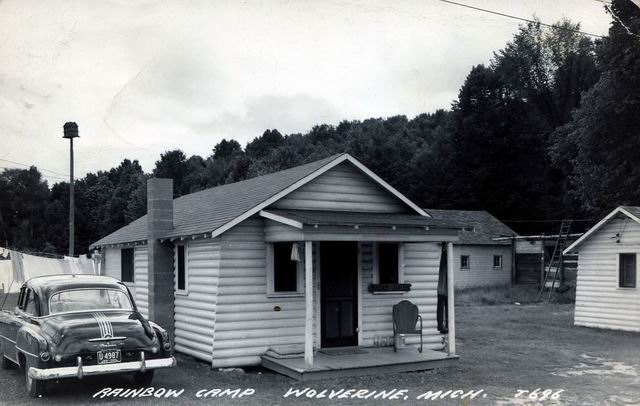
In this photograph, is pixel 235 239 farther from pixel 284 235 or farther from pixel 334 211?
pixel 334 211

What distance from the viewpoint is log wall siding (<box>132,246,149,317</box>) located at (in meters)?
18.0

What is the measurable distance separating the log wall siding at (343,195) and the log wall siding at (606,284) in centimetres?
915

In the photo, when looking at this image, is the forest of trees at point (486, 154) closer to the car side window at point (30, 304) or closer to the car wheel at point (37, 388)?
the car side window at point (30, 304)

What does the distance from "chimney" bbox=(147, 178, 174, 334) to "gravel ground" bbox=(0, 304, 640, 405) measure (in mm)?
1226

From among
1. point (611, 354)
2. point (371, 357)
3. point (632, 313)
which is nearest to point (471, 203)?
point (632, 313)

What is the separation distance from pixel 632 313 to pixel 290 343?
40.7 ft

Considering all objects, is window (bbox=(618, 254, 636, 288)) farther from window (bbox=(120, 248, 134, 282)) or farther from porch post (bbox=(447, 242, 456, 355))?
window (bbox=(120, 248, 134, 282))

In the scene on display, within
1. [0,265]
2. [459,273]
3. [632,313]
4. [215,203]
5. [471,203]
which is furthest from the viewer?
[471,203]

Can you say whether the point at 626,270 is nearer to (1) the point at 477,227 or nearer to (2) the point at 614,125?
(2) the point at 614,125

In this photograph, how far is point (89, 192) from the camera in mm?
78750

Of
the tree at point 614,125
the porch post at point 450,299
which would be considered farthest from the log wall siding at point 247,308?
the tree at point 614,125

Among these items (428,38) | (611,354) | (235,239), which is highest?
(428,38)

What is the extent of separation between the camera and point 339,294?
14211mm

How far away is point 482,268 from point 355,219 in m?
29.4
